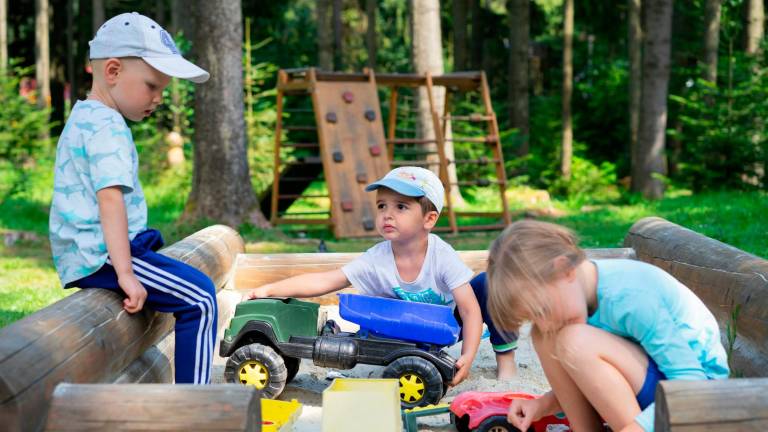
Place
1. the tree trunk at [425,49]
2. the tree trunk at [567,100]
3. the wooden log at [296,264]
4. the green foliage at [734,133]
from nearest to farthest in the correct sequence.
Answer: the wooden log at [296,264] < the tree trunk at [425,49] < the green foliage at [734,133] < the tree trunk at [567,100]

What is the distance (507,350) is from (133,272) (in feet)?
5.25

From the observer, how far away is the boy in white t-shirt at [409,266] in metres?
3.63

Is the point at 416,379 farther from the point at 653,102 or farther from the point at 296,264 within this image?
the point at 653,102

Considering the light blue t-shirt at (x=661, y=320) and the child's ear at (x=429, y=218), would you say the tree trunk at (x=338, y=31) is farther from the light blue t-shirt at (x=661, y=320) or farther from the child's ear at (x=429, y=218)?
the light blue t-shirt at (x=661, y=320)

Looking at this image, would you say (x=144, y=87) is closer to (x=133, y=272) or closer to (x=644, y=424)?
(x=133, y=272)

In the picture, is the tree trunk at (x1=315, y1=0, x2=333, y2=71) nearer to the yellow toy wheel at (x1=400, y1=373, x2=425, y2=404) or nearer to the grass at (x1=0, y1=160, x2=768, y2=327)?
the grass at (x1=0, y1=160, x2=768, y2=327)

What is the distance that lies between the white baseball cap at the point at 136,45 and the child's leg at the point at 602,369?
1.63 metres

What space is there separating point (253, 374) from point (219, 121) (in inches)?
230

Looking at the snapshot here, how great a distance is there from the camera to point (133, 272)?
3.13m

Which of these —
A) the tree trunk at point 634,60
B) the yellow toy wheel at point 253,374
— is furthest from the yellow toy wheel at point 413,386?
the tree trunk at point 634,60

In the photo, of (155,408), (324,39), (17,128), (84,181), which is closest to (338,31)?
(324,39)

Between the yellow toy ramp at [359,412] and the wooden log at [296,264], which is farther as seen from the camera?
the wooden log at [296,264]

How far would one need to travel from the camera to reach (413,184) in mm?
3631

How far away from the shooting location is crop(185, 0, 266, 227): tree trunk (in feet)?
29.6
